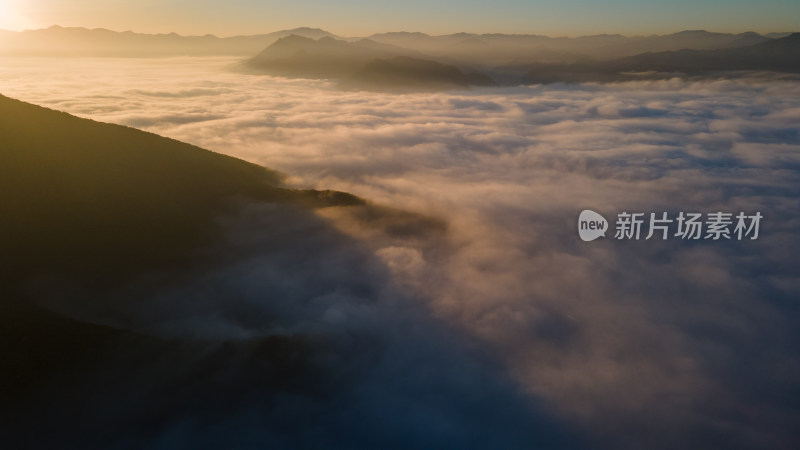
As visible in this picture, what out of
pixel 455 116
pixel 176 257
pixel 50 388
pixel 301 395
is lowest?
pixel 301 395

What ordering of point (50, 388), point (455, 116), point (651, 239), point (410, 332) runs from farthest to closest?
point (455, 116) → point (651, 239) → point (410, 332) → point (50, 388)

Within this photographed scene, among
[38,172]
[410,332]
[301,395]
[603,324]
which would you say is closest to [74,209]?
[38,172]

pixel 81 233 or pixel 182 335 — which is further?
pixel 81 233

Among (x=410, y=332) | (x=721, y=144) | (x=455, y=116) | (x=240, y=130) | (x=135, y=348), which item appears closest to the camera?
(x=135, y=348)

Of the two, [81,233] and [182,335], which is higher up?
[81,233]

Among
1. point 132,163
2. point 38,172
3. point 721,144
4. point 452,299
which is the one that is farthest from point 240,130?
point 721,144

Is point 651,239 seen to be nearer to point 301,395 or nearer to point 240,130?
point 301,395

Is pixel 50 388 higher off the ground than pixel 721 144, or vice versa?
pixel 721 144

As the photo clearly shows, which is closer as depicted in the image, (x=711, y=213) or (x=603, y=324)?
(x=603, y=324)
